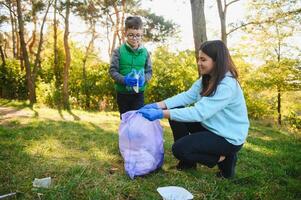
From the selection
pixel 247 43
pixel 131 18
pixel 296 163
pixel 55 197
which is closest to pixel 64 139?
pixel 131 18

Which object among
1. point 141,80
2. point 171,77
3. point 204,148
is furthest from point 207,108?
point 171,77

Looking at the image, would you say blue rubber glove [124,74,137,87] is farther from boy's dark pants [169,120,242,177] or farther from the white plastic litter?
the white plastic litter

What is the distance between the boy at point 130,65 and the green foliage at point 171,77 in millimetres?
8151

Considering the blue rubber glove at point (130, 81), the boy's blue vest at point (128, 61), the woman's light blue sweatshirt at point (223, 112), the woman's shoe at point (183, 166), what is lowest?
the woman's shoe at point (183, 166)

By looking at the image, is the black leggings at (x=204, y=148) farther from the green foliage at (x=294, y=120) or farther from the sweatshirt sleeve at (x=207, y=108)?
the green foliage at (x=294, y=120)

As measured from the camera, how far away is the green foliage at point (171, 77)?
1191 centimetres

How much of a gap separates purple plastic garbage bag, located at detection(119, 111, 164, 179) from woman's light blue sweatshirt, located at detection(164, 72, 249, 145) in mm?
330

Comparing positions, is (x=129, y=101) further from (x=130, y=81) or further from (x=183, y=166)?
(x=183, y=166)

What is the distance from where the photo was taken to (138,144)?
108 inches

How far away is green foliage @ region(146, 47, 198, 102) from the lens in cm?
1191

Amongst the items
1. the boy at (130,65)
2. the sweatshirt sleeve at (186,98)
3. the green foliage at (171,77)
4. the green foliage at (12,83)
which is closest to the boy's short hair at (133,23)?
the boy at (130,65)

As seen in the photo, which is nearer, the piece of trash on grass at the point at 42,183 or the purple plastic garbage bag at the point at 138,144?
the piece of trash on grass at the point at 42,183

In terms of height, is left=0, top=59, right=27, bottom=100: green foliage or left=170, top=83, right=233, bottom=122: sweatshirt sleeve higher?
left=0, top=59, right=27, bottom=100: green foliage

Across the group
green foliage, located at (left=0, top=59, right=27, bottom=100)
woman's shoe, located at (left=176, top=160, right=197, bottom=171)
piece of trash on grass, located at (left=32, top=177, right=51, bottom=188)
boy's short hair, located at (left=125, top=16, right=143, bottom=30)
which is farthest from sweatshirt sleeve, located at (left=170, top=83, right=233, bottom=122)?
green foliage, located at (left=0, top=59, right=27, bottom=100)
